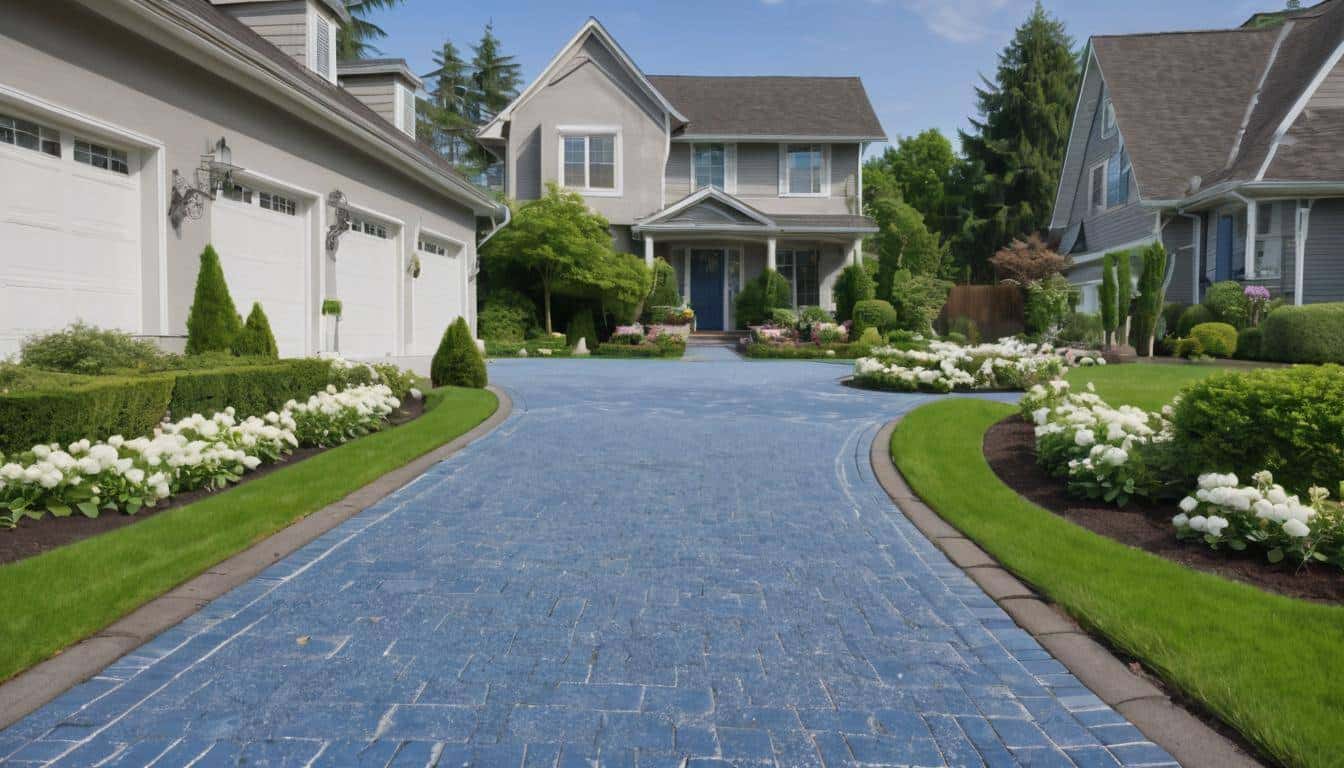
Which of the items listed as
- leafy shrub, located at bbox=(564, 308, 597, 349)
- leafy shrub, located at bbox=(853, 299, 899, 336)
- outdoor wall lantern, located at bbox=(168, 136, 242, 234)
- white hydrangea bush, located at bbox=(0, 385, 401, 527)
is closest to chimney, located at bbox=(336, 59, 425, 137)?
leafy shrub, located at bbox=(564, 308, 597, 349)

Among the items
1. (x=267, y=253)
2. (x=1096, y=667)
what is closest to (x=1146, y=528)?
(x=1096, y=667)

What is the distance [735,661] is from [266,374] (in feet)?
21.0

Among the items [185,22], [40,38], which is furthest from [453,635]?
[185,22]

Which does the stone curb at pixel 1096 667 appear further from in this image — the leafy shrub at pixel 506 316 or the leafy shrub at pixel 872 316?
the leafy shrub at pixel 506 316

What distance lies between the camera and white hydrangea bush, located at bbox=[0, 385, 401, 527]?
5316 mm

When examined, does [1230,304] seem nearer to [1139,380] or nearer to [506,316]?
[1139,380]

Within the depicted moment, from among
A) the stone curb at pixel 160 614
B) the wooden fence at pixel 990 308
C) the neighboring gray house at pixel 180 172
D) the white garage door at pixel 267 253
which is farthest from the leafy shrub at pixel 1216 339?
the stone curb at pixel 160 614

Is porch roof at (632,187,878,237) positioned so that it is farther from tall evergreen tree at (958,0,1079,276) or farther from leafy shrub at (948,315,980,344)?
tall evergreen tree at (958,0,1079,276)

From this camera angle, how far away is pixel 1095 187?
2800cm

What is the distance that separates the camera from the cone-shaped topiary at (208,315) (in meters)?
9.58

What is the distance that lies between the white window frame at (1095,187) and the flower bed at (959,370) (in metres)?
14.8

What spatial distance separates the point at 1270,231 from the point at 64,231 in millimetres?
23909

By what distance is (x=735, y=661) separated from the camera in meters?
3.60

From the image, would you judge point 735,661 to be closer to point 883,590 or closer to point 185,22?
point 883,590
